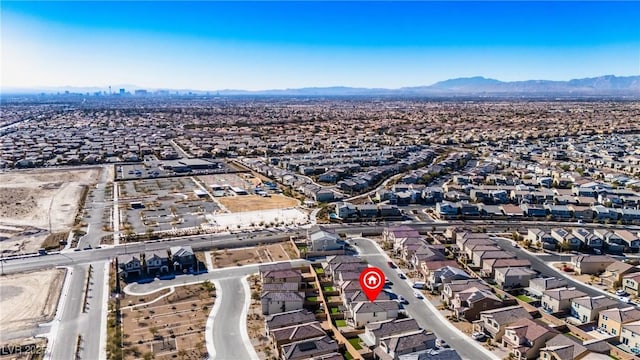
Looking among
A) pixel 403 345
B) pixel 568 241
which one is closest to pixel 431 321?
pixel 403 345

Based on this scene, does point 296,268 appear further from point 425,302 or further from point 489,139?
point 489,139

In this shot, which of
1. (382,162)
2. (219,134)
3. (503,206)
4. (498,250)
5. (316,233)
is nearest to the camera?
(498,250)

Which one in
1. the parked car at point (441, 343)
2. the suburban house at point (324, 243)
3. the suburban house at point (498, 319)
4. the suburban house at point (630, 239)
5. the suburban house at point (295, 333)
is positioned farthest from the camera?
the suburban house at point (630, 239)

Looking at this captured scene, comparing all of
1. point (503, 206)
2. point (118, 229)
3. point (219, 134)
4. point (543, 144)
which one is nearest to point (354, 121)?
point (219, 134)

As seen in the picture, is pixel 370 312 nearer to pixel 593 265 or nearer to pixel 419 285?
pixel 419 285

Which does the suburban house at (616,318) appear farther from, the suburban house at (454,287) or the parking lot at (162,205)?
the parking lot at (162,205)

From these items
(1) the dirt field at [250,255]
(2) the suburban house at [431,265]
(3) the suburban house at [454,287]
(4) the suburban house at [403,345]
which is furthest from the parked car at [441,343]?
(1) the dirt field at [250,255]
